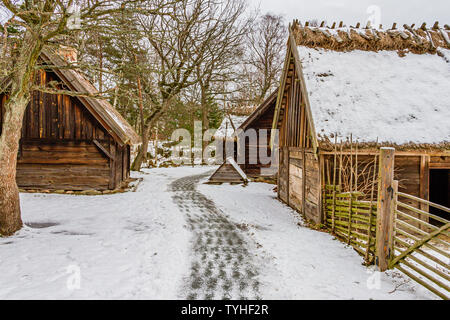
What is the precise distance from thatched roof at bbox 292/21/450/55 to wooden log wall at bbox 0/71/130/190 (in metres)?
8.71

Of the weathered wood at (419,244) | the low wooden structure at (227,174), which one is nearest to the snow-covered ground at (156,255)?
the weathered wood at (419,244)

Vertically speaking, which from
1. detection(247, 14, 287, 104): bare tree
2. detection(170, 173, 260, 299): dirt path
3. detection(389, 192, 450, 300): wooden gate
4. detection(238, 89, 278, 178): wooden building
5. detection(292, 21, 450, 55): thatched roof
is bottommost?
detection(170, 173, 260, 299): dirt path

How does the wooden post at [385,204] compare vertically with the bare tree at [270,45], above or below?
below

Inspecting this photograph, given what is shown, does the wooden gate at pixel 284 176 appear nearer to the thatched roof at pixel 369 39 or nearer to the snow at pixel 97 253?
the thatched roof at pixel 369 39

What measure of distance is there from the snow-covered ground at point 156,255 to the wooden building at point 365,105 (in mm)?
1985

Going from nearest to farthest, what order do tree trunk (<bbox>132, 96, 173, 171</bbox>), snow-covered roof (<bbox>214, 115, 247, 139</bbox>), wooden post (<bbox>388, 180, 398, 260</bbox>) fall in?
wooden post (<bbox>388, 180, 398, 260</bbox>) < tree trunk (<bbox>132, 96, 173, 171</bbox>) < snow-covered roof (<bbox>214, 115, 247, 139</bbox>)

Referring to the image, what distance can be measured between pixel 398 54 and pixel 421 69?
0.95m

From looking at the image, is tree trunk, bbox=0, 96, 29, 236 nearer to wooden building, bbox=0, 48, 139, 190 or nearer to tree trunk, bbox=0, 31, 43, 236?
tree trunk, bbox=0, 31, 43, 236

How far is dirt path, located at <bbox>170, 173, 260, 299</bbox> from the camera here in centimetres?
451

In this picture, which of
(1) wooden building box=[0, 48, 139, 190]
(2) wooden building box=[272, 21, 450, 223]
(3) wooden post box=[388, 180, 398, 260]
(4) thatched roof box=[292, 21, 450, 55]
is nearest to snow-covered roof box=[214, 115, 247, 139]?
(2) wooden building box=[272, 21, 450, 223]

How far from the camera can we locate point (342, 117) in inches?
303

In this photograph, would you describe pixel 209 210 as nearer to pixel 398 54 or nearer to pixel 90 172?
pixel 90 172

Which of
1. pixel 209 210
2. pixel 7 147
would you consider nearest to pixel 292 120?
pixel 209 210

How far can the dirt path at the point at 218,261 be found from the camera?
178 inches
